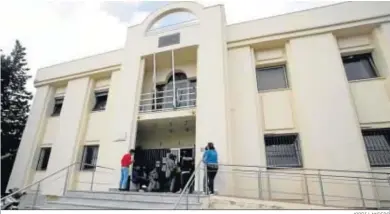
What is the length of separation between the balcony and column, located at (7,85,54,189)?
535 centimetres

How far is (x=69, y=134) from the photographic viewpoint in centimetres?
1089

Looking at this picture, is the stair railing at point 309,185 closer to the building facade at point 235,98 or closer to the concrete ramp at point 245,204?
the building facade at point 235,98

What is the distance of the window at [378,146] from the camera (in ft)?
24.2

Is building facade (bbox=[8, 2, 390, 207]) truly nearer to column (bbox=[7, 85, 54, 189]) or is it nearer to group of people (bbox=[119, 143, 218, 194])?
column (bbox=[7, 85, 54, 189])

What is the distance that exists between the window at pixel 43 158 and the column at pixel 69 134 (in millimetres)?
982

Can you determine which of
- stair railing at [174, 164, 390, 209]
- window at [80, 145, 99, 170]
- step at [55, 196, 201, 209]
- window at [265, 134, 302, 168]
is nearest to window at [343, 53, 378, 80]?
window at [265, 134, 302, 168]

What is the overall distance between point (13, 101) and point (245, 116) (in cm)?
1326

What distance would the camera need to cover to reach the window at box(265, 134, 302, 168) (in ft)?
26.3

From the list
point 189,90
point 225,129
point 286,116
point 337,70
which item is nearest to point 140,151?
point 189,90

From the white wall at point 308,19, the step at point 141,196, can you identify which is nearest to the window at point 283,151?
the step at point 141,196

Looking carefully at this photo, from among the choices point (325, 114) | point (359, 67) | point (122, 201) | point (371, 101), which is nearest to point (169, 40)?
point (325, 114)

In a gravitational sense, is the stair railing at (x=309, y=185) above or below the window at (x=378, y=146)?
below

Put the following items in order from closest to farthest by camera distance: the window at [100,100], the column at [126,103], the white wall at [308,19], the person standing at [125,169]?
the person standing at [125,169], the white wall at [308,19], the column at [126,103], the window at [100,100]

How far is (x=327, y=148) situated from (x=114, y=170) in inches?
265
